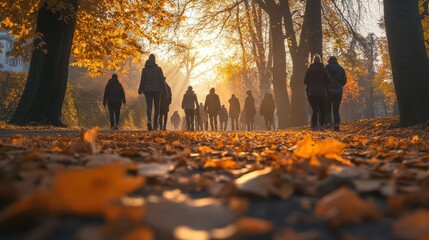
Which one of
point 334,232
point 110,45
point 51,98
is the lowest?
point 334,232

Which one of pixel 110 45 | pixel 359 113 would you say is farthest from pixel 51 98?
pixel 359 113

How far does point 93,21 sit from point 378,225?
13423 mm

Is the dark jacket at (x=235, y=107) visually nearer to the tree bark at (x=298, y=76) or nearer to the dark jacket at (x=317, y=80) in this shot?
the tree bark at (x=298, y=76)

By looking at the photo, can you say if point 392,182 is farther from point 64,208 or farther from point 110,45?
point 110,45

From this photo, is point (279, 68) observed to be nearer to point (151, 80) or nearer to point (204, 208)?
point (151, 80)

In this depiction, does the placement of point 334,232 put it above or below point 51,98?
below

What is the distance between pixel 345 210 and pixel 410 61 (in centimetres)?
895

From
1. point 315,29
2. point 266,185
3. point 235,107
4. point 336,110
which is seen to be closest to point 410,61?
point 336,110

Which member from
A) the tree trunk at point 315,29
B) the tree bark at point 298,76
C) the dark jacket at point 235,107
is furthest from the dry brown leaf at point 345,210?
the dark jacket at point 235,107

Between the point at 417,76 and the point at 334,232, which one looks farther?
the point at 417,76

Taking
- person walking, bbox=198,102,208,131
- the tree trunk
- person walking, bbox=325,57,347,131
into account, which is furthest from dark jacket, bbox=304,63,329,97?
person walking, bbox=198,102,208,131

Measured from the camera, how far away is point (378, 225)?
3.93ft

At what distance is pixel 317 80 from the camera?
10.9m

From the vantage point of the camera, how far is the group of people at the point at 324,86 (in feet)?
35.6
